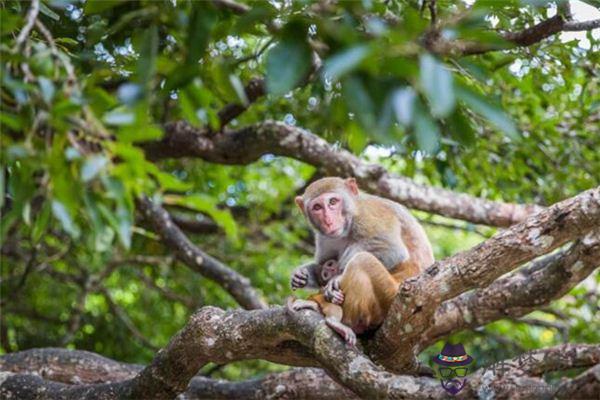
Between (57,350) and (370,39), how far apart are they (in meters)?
5.42

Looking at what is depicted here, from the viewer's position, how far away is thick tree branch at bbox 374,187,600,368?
4.30m

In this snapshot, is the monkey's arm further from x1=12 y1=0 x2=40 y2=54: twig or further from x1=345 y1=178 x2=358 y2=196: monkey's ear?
x1=12 y1=0 x2=40 y2=54: twig

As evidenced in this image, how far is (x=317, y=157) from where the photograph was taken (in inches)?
300

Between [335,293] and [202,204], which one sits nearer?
[202,204]

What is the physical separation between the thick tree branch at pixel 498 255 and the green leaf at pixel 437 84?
221 cm

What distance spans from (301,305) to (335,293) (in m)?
0.30

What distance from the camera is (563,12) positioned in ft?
17.5

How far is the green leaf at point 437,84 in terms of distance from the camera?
227 cm

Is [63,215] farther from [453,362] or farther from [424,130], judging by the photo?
[453,362]

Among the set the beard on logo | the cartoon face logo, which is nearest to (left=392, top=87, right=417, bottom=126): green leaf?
the beard on logo

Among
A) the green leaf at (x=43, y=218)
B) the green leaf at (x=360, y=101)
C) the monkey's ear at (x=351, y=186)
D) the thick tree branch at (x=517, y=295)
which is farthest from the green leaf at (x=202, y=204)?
the monkey's ear at (x=351, y=186)

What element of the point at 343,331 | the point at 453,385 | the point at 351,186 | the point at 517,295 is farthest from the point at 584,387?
the point at 351,186

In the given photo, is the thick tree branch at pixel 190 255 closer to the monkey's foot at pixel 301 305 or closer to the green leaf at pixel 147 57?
the monkey's foot at pixel 301 305

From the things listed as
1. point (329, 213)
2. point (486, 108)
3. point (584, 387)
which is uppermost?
point (329, 213)
